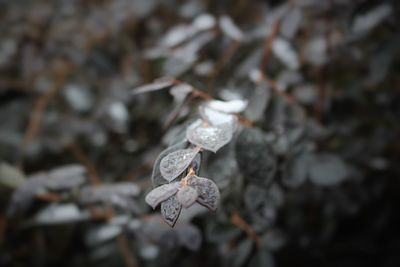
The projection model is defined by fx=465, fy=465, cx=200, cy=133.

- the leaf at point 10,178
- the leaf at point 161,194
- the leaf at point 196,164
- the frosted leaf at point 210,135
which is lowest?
the leaf at point 161,194

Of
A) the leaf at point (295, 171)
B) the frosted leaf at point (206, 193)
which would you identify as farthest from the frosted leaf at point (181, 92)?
the leaf at point (295, 171)

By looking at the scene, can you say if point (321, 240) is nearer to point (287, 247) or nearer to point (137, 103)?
point (287, 247)

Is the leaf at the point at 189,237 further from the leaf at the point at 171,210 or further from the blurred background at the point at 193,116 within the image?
the leaf at the point at 171,210

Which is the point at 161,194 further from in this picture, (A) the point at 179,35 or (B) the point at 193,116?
(A) the point at 179,35

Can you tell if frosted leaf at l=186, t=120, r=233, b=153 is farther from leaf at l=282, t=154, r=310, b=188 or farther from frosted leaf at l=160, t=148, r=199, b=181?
leaf at l=282, t=154, r=310, b=188

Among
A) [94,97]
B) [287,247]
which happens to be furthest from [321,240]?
[94,97]

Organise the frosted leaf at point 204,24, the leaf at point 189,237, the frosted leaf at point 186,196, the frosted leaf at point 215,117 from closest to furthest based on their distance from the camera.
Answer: the frosted leaf at point 186,196 < the frosted leaf at point 215,117 < the leaf at point 189,237 < the frosted leaf at point 204,24
